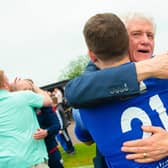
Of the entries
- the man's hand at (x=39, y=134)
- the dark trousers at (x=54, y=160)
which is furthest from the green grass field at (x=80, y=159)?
the man's hand at (x=39, y=134)

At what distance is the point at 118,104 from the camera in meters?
2.18

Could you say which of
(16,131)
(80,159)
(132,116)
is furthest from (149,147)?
(80,159)

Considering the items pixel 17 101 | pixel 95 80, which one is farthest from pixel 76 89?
pixel 17 101

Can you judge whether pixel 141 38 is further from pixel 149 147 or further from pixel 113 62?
pixel 149 147

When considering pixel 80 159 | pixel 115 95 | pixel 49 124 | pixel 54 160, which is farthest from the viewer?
pixel 80 159

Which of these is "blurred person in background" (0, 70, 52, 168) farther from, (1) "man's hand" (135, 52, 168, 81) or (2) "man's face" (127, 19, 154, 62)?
(1) "man's hand" (135, 52, 168, 81)

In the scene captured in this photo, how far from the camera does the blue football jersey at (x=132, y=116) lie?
2.16 metres

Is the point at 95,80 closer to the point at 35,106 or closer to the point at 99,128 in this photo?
the point at 99,128

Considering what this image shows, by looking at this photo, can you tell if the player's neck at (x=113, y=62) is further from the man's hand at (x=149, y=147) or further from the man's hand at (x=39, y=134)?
the man's hand at (x=39, y=134)

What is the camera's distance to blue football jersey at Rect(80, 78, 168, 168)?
2.16 meters

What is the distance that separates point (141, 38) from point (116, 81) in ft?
2.42

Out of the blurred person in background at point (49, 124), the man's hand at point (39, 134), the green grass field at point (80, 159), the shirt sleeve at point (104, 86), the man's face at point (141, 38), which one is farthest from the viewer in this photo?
the green grass field at point (80, 159)

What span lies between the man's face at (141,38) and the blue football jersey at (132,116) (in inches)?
21.4

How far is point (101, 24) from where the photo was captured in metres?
2.17
